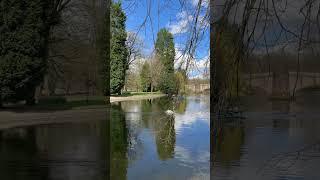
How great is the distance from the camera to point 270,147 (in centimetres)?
717

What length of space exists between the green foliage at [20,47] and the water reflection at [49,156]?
1195 mm

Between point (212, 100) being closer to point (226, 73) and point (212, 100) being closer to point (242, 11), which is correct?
point (226, 73)

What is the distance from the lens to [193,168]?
18.2 feet

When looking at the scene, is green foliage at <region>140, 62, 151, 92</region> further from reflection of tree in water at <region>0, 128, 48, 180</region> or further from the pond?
reflection of tree in water at <region>0, 128, 48, 180</region>

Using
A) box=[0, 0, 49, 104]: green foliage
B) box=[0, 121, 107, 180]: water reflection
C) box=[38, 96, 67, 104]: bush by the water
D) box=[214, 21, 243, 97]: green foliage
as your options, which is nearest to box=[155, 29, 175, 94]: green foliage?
box=[214, 21, 243, 97]: green foliage

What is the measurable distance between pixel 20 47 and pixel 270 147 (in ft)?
24.9

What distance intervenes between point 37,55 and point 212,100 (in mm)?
11120

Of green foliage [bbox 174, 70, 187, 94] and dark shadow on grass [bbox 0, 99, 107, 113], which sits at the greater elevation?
green foliage [bbox 174, 70, 187, 94]

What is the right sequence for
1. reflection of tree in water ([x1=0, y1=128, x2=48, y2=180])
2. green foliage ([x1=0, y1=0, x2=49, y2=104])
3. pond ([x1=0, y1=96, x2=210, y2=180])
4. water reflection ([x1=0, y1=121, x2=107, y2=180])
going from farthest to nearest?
green foliage ([x1=0, y1=0, x2=49, y2=104]), water reflection ([x1=0, y1=121, x2=107, y2=180]), reflection of tree in water ([x1=0, y1=128, x2=48, y2=180]), pond ([x1=0, y1=96, x2=210, y2=180])

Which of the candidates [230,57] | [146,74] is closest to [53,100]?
[146,74]

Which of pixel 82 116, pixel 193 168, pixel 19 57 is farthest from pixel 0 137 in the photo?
pixel 193 168

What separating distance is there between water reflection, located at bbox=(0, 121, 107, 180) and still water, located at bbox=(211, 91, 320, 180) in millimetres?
1743

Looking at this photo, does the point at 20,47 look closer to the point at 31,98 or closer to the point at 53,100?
the point at 31,98

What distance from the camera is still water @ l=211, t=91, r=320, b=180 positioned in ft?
7.45
